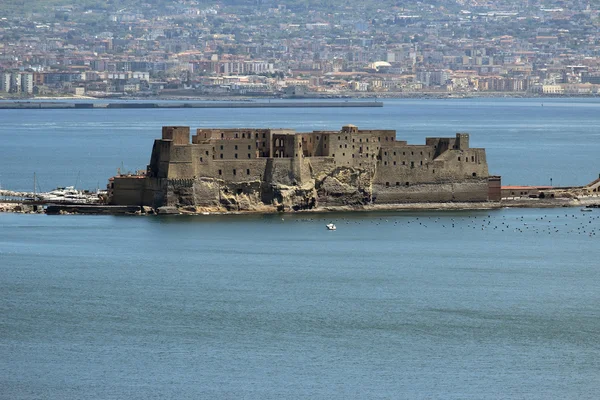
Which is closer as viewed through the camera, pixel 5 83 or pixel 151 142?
pixel 151 142

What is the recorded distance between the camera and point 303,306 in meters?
34.8

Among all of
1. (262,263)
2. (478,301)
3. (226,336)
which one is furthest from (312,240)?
(226,336)

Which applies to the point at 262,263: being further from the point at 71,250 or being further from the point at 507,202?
the point at 507,202

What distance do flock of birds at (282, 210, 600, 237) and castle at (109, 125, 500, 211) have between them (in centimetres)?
133

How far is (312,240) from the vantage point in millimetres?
44594

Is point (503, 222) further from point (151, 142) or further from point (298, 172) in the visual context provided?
point (151, 142)

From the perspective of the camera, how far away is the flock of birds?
47656 mm

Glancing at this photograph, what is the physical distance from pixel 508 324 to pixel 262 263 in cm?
901

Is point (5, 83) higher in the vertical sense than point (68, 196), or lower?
higher

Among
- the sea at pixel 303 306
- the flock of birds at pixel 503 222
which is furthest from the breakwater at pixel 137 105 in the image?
the sea at pixel 303 306

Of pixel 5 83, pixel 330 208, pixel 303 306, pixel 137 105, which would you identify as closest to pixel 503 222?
pixel 330 208

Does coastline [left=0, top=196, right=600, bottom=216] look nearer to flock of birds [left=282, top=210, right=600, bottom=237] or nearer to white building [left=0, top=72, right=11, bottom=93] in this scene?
flock of birds [left=282, top=210, right=600, bottom=237]

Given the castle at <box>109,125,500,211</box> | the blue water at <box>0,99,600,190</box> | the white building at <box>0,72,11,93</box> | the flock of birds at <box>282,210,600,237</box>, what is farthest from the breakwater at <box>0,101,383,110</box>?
the flock of birds at <box>282,210,600,237</box>

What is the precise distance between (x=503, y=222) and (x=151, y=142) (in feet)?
128
